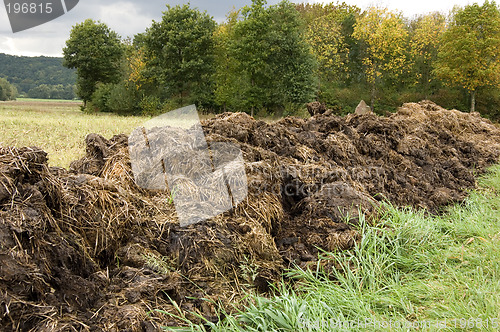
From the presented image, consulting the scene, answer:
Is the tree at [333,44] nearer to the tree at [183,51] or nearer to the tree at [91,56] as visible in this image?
the tree at [183,51]

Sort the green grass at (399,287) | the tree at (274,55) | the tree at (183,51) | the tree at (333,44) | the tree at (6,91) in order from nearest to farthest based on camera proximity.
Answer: the green grass at (399,287)
the tree at (274,55)
the tree at (183,51)
the tree at (333,44)
the tree at (6,91)

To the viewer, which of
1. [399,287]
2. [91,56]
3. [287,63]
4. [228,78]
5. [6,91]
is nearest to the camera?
[399,287]

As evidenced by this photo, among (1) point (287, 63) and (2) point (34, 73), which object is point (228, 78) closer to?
(1) point (287, 63)

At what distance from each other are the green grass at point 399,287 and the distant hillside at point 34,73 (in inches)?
2105

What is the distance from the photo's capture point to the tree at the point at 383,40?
2578 cm

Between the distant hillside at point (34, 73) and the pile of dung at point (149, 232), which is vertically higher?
the distant hillside at point (34, 73)

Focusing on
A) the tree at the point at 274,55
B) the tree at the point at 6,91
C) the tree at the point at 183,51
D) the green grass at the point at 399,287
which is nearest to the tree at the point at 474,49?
the tree at the point at 274,55

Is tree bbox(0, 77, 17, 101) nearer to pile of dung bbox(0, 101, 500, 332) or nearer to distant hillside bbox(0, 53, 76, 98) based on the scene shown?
distant hillside bbox(0, 53, 76, 98)

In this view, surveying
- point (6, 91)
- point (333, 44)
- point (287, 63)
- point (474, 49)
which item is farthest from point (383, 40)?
point (6, 91)

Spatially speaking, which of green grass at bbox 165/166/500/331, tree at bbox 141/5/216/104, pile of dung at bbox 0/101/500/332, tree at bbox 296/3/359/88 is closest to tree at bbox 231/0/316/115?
tree at bbox 141/5/216/104

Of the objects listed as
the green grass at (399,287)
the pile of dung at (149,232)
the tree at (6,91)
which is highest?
the tree at (6,91)

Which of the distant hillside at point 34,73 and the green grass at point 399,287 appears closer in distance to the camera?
the green grass at point 399,287

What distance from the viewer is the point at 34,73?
5222 cm

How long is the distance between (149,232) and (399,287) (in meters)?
1.82
